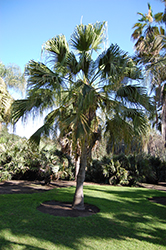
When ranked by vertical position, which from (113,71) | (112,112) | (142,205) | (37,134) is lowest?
(142,205)

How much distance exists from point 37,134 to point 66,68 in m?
2.38

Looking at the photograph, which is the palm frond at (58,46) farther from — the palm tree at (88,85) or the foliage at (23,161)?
the foliage at (23,161)

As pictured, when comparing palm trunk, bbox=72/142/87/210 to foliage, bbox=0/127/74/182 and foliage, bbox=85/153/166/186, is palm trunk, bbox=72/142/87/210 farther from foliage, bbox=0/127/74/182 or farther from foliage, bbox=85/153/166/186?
foliage, bbox=85/153/166/186

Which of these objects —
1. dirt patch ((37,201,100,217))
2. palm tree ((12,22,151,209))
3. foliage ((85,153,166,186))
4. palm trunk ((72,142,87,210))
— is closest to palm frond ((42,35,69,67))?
palm tree ((12,22,151,209))

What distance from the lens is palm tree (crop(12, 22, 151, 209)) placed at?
6.09 m

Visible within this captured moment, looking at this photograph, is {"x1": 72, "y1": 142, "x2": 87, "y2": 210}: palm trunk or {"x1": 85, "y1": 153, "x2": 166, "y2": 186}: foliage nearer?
→ {"x1": 72, "y1": 142, "x2": 87, "y2": 210}: palm trunk

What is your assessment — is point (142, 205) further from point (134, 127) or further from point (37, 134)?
point (37, 134)

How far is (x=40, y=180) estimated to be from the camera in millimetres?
12766

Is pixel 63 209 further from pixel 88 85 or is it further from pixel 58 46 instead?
pixel 58 46

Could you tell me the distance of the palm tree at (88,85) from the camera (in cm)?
609

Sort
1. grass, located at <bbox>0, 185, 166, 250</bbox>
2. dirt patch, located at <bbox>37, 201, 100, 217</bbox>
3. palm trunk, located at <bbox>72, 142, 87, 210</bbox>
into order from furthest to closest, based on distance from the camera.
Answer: palm trunk, located at <bbox>72, 142, 87, 210</bbox>, dirt patch, located at <bbox>37, 201, 100, 217</bbox>, grass, located at <bbox>0, 185, 166, 250</bbox>

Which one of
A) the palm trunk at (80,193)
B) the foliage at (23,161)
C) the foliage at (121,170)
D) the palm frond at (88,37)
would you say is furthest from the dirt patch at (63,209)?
the foliage at (121,170)

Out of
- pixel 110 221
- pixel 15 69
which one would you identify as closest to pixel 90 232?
pixel 110 221

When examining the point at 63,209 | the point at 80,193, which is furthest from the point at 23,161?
the point at 80,193
